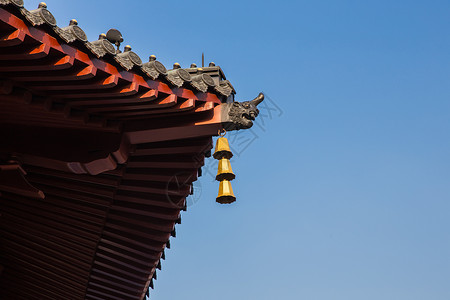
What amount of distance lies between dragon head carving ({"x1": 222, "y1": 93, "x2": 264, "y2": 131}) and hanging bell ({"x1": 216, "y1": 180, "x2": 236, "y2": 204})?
0.59 m

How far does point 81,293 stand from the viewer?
8023 millimetres

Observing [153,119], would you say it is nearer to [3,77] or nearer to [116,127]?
[116,127]

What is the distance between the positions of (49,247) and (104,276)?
37.9 inches

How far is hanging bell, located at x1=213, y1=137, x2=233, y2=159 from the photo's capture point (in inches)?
219

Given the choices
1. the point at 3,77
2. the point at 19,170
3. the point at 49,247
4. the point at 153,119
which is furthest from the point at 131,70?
the point at 49,247

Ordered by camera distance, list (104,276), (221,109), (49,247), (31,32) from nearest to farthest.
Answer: (31,32), (221,109), (49,247), (104,276)

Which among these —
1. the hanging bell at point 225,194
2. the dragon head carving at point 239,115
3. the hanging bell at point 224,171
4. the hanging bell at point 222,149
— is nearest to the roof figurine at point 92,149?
the dragon head carving at point 239,115

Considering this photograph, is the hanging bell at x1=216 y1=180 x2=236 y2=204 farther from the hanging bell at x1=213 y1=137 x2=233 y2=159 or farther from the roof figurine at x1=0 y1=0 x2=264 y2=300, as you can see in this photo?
the roof figurine at x1=0 y1=0 x2=264 y2=300

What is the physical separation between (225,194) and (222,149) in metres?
0.43

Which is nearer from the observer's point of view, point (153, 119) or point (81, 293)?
point (153, 119)

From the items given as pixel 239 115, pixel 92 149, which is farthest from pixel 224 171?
pixel 92 149

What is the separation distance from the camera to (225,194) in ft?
18.3

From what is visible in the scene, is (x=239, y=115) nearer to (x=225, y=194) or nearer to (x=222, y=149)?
(x=222, y=149)

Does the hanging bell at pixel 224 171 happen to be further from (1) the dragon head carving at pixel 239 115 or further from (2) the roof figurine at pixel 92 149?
(1) the dragon head carving at pixel 239 115
